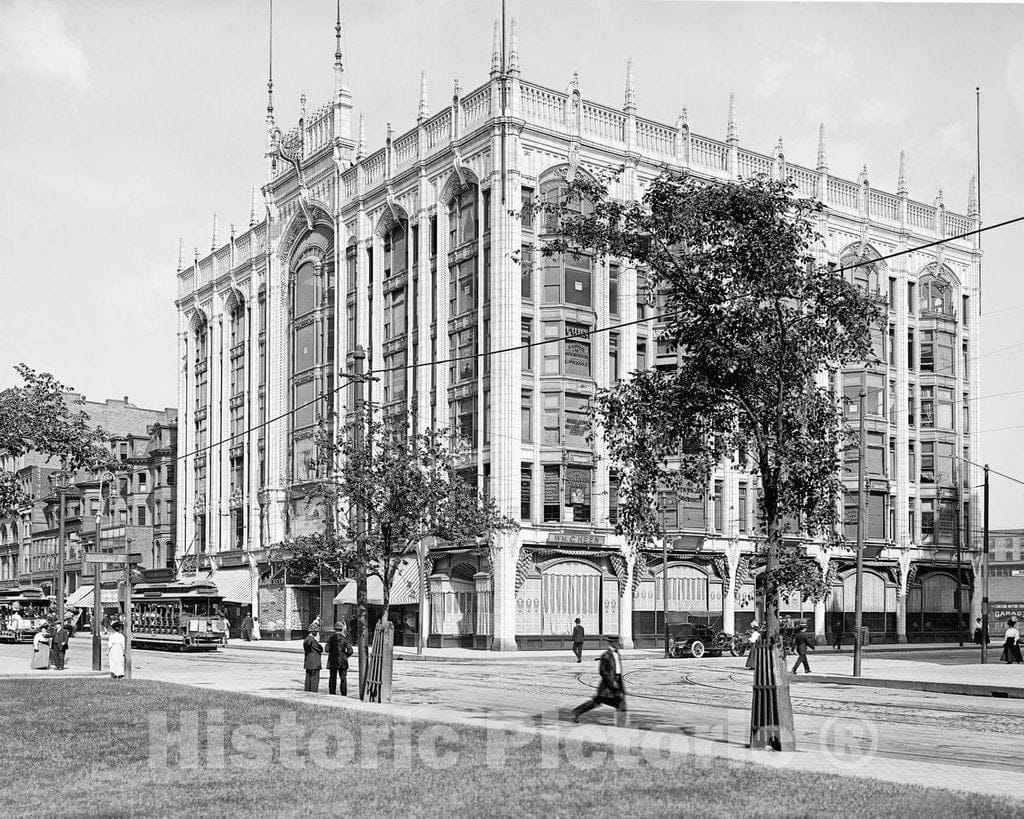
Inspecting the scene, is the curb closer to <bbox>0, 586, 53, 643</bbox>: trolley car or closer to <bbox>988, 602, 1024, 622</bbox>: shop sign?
<bbox>988, 602, 1024, 622</bbox>: shop sign

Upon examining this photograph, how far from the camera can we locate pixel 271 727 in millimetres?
18922

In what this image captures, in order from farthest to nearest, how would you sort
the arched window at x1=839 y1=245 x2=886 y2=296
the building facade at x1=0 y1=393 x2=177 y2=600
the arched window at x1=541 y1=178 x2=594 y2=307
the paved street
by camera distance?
the building facade at x1=0 y1=393 x2=177 y2=600 < the arched window at x1=839 y1=245 x2=886 y2=296 < the arched window at x1=541 y1=178 x2=594 y2=307 < the paved street

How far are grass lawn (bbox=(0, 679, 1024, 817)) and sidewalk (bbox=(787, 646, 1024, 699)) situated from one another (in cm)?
1664

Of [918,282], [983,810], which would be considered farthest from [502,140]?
[983,810]

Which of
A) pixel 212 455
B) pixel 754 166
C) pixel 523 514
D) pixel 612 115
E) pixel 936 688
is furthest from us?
pixel 212 455

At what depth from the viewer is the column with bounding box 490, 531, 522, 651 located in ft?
Answer: 180

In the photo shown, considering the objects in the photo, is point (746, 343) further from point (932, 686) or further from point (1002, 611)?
point (1002, 611)

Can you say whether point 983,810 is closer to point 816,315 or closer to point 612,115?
point 816,315

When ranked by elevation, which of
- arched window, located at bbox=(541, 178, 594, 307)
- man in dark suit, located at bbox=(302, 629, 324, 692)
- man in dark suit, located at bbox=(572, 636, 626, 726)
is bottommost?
man in dark suit, located at bbox=(302, 629, 324, 692)

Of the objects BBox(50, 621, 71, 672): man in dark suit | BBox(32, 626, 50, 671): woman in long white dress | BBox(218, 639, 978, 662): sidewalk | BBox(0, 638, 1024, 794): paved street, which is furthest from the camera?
BBox(218, 639, 978, 662): sidewalk

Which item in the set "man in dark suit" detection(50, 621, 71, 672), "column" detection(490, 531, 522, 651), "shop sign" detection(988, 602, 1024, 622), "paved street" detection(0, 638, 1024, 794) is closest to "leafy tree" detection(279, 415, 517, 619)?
"paved street" detection(0, 638, 1024, 794)

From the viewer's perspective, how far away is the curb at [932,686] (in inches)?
1178

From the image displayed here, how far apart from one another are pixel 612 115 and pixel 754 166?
982 centimetres

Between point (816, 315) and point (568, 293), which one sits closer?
point (816, 315)
